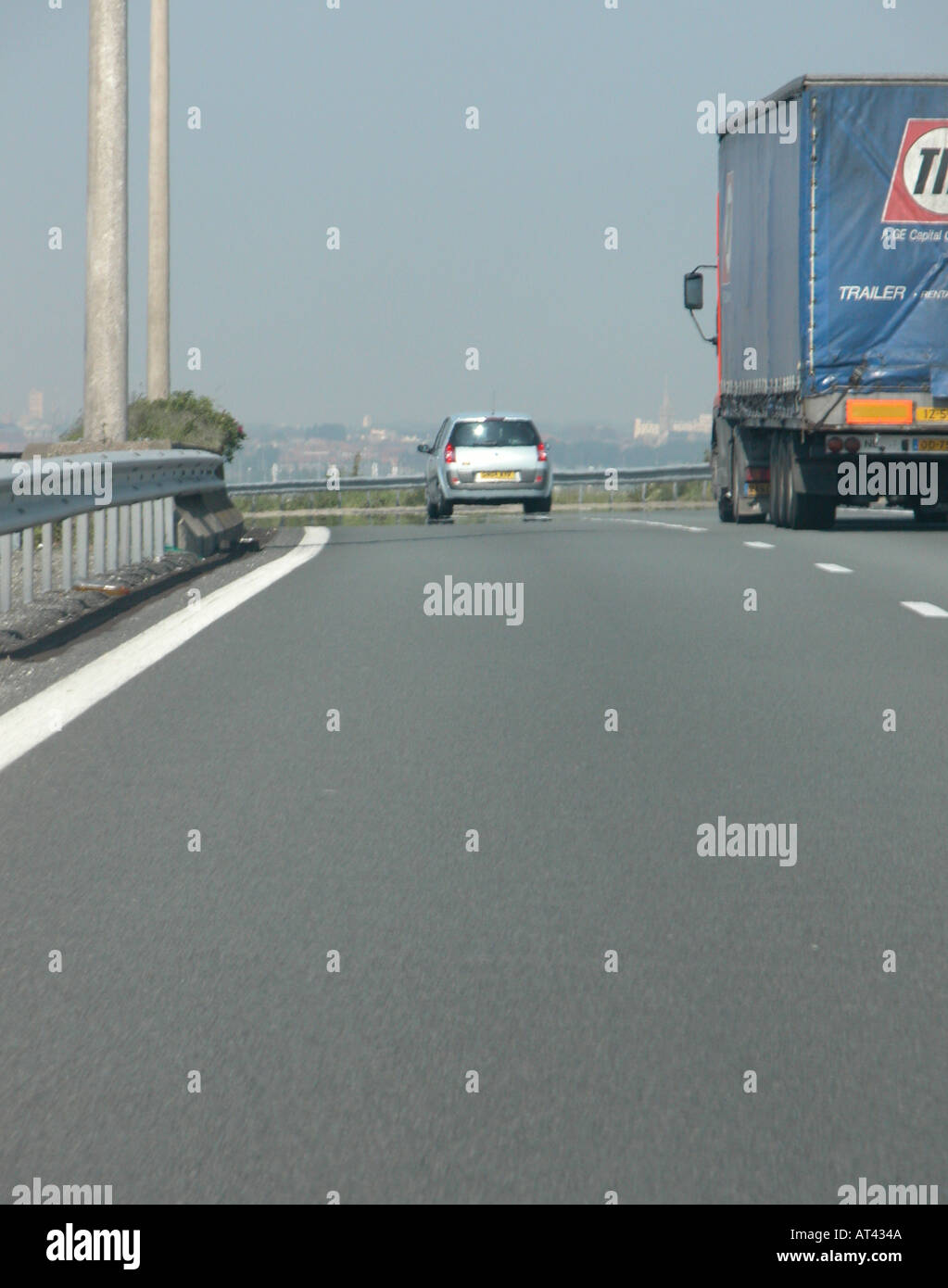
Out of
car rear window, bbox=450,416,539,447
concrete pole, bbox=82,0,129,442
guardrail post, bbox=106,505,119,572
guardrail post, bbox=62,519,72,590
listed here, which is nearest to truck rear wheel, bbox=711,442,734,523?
car rear window, bbox=450,416,539,447

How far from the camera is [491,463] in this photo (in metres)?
34.1

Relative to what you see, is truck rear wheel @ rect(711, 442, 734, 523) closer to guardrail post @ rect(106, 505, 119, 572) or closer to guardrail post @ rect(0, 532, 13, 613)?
guardrail post @ rect(106, 505, 119, 572)

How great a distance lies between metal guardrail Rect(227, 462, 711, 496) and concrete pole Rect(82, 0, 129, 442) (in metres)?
28.8

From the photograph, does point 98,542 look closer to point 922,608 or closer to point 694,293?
point 922,608

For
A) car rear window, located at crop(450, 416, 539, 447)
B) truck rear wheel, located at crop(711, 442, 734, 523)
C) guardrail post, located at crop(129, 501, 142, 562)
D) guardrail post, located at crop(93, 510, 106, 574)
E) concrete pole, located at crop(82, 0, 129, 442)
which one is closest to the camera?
guardrail post, located at crop(93, 510, 106, 574)

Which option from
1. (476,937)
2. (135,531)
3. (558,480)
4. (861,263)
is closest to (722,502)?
(861,263)

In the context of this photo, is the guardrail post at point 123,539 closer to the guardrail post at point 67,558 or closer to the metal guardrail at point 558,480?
the guardrail post at point 67,558

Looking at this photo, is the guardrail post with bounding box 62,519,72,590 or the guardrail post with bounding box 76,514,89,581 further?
the guardrail post with bounding box 76,514,89,581

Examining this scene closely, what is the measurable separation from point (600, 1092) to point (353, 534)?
2131 centimetres

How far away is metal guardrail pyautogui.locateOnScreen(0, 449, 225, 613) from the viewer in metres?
11.5

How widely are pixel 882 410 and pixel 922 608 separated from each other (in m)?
8.24

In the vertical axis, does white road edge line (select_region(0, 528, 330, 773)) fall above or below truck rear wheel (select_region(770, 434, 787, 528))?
below

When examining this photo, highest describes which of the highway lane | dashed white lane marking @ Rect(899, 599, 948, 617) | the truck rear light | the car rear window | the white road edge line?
the truck rear light

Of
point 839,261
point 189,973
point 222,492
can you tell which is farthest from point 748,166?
point 189,973
